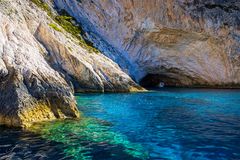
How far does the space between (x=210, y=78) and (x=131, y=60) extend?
451 inches

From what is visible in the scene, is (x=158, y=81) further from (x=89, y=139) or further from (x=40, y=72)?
(x=89, y=139)

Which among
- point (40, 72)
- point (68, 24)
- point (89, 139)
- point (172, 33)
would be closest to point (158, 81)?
point (172, 33)

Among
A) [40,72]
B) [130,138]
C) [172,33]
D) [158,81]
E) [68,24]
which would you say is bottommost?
[130,138]

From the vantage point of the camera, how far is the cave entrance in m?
52.4

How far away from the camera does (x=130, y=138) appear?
13555 mm

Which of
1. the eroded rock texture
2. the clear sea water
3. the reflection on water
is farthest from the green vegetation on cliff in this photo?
the reflection on water

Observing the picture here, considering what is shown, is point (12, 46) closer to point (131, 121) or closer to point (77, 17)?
point (131, 121)

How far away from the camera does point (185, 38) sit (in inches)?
1854

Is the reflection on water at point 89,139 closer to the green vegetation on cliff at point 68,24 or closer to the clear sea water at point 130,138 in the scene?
the clear sea water at point 130,138

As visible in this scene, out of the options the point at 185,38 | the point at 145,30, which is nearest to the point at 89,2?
the point at 145,30

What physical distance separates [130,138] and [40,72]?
6542 millimetres

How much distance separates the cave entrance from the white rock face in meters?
16.7

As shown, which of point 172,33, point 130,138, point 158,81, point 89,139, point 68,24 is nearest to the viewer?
point 89,139

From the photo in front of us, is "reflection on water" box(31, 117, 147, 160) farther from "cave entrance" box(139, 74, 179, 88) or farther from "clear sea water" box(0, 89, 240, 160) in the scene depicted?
"cave entrance" box(139, 74, 179, 88)
